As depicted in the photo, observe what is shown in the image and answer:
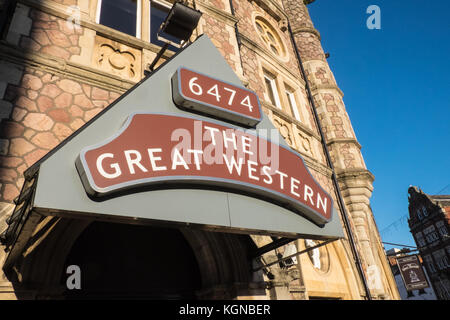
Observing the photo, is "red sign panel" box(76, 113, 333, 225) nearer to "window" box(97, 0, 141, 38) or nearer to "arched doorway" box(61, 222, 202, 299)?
"arched doorway" box(61, 222, 202, 299)

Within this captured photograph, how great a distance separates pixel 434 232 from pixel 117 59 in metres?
52.0

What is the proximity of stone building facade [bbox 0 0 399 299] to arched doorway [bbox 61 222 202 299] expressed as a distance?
0.09 feet

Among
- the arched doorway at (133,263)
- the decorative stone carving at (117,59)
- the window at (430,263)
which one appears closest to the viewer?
the arched doorway at (133,263)

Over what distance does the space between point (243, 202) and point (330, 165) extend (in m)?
6.35

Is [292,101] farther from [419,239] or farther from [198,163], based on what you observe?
[419,239]

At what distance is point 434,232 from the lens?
43.5m

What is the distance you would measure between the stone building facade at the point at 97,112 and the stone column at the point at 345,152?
2.4 inches


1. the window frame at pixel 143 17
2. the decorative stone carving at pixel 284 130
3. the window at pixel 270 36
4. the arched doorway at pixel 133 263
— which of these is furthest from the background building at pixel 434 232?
the window frame at pixel 143 17

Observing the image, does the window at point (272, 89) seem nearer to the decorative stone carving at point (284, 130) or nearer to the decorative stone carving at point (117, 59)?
the decorative stone carving at point (284, 130)

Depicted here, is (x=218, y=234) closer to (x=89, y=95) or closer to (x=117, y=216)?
(x=117, y=216)

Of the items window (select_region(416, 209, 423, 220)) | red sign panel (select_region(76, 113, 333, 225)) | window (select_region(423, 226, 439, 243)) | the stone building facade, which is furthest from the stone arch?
window (select_region(416, 209, 423, 220))

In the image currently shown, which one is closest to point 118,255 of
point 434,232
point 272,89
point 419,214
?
point 272,89

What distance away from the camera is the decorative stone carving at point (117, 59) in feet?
15.4

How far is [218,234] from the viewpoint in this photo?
4.46 meters
